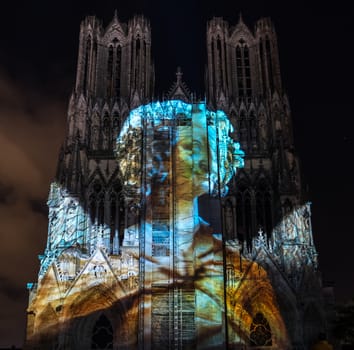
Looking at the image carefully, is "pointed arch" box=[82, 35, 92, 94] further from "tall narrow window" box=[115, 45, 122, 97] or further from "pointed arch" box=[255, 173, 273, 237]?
"pointed arch" box=[255, 173, 273, 237]

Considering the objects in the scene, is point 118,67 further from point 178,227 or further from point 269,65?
point 178,227

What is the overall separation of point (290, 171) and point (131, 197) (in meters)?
9.18

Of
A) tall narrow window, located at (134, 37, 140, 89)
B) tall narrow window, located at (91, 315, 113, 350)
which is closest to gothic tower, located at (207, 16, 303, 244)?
tall narrow window, located at (134, 37, 140, 89)

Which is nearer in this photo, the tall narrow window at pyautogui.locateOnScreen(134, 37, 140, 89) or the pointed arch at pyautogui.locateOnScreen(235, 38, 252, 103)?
the tall narrow window at pyautogui.locateOnScreen(134, 37, 140, 89)

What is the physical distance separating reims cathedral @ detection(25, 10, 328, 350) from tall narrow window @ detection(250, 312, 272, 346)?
67mm

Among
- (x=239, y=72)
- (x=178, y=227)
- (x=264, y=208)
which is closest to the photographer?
(x=178, y=227)

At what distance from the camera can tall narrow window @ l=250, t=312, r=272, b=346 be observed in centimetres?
2759

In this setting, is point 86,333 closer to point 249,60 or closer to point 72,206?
point 72,206

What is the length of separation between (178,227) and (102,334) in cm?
696

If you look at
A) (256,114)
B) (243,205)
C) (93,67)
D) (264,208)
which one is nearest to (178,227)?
(243,205)

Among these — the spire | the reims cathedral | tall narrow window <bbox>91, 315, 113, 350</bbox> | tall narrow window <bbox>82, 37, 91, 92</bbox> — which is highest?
tall narrow window <bbox>82, 37, 91, 92</bbox>

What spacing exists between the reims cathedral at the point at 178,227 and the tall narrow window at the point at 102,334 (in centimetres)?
5

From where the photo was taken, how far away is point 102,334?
91.6ft

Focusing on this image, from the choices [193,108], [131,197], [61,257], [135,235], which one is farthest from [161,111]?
[61,257]
